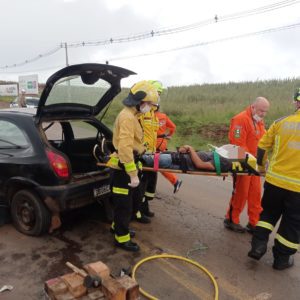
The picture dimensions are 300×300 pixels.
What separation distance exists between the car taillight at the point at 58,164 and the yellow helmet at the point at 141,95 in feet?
3.25

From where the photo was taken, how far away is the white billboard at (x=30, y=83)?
36.5m

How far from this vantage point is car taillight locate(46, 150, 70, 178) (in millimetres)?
3789

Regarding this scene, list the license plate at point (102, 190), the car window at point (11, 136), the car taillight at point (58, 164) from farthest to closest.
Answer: the license plate at point (102, 190) < the car window at point (11, 136) < the car taillight at point (58, 164)

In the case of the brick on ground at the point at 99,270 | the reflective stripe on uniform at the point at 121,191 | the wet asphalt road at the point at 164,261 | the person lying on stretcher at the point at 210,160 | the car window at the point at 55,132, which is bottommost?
the wet asphalt road at the point at 164,261

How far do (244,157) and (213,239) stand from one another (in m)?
1.10

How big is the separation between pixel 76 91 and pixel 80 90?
55 millimetres

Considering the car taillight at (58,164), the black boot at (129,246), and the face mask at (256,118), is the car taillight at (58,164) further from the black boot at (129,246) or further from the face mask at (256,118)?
the face mask at (256,118)

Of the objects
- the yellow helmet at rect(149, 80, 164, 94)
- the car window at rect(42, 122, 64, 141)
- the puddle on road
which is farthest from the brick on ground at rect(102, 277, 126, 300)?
the yellow helmet at rect(149, 80, 164, 94)

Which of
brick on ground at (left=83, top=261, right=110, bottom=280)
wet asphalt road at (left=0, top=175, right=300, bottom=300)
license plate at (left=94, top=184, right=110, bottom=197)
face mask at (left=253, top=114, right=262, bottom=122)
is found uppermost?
face mask at (left=253, top=114, right=262, bottom=122)

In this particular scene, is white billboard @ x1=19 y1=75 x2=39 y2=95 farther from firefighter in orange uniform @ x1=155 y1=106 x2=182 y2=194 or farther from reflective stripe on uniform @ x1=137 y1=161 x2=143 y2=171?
reflective stripe on uniform @ x1=137 y1=161 x2=143 y2=171

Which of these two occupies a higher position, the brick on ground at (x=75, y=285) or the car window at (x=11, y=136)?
the car window at (x=11, y=136)

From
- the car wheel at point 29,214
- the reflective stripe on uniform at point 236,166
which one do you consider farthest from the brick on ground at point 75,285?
the reflective stripe on uniform at point 236,166

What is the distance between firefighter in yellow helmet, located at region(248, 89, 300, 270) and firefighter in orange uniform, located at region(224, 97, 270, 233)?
0.58m

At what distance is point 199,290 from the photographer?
312 cm
